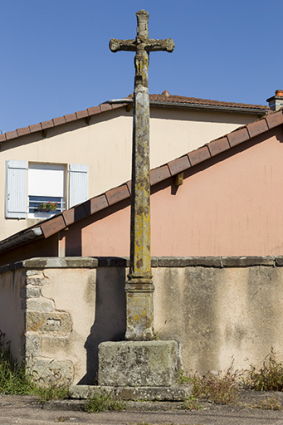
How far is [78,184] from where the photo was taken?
45.8ft

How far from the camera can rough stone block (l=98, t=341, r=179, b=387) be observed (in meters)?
6.27

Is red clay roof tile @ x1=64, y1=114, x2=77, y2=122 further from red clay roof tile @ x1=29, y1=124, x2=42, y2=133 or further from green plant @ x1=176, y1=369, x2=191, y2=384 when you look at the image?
green plant @ x1=176, y1=369, x2=191, y2=384

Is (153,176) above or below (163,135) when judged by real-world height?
below

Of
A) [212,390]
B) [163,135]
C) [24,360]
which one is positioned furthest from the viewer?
[163,135]

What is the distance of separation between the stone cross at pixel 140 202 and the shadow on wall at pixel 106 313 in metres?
0.49

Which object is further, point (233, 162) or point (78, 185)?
point (78, 185)

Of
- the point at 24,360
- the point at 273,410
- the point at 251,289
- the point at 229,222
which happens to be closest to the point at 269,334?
the point at 251,289

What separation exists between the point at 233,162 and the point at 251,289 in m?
2.55

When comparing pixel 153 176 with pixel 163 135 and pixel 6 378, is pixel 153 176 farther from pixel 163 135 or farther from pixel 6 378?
pixel 163 135

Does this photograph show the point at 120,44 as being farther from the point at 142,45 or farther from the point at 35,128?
the point at 35,128

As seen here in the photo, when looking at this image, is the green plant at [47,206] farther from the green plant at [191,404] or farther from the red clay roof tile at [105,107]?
the green plant at [191,404]

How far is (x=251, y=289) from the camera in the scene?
287 inches

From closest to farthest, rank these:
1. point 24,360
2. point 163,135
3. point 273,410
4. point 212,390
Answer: point 273,410
point 212,390
point 24,360
point 163,135

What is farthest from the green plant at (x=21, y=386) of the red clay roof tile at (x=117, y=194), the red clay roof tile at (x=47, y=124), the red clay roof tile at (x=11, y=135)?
the red clay roof tile at (x=47, y=124)
